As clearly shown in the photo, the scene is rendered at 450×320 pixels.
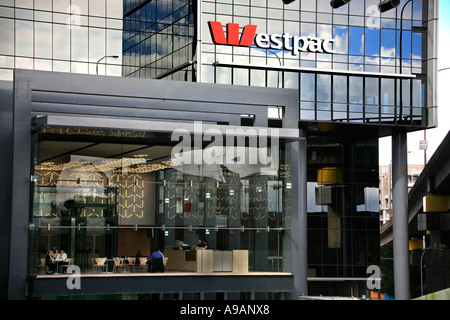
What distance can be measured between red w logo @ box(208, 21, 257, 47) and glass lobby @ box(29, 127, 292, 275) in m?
14.6

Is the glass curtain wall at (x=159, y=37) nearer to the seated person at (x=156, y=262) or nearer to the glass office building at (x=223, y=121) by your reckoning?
the glass office building at (x=223, y=121)

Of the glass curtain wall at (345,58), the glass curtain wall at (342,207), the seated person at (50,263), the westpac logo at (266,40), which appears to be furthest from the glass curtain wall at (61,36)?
the seated person at (50,263)

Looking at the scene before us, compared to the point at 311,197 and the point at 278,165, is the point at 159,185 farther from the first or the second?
the point at 311,197

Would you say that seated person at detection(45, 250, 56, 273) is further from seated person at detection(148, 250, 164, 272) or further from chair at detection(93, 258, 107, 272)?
seated person at detection(148, 250, 164, 272)

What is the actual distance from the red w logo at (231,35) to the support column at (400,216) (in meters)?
13.7

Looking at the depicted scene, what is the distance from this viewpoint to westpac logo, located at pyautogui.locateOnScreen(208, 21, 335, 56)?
46.3 metres

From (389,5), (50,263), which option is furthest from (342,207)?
(50,263)

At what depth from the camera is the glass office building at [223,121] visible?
3084 centimetres

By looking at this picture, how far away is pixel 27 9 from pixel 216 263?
28.2 m

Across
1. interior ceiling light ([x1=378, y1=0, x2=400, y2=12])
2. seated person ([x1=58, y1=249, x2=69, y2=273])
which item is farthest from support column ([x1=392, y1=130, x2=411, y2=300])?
seated person ([x1=58, y1=249, x2=69, y2=273])

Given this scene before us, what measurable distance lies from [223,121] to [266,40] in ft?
50.8

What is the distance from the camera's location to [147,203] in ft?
104

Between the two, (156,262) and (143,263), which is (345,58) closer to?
(156,262)
